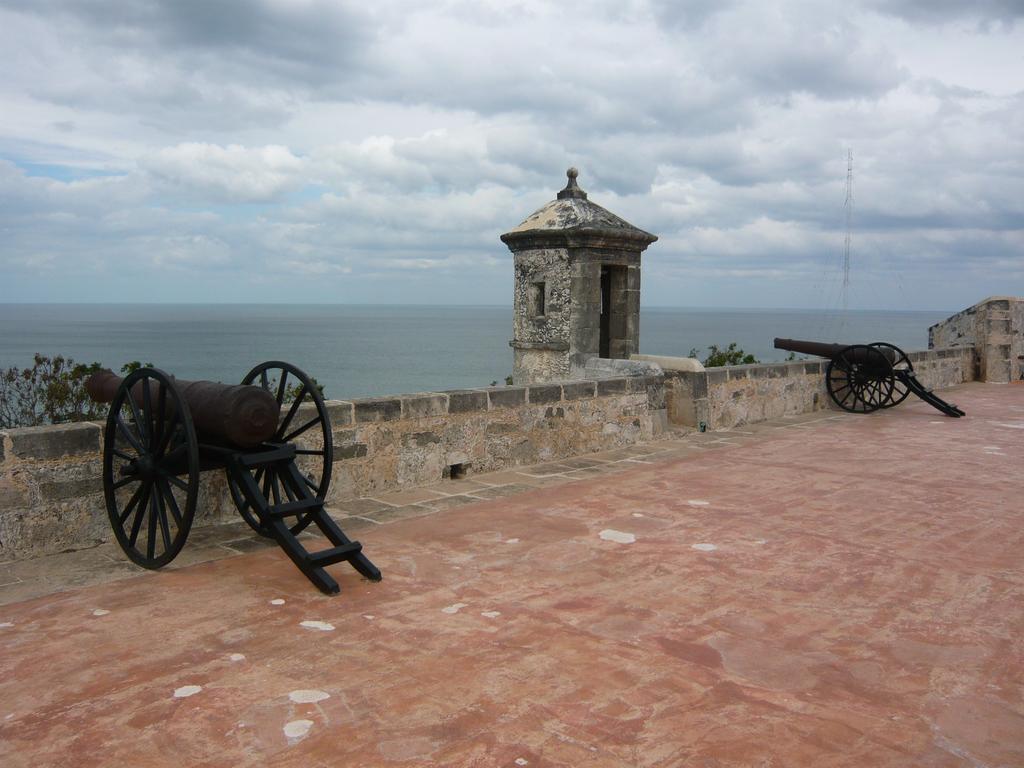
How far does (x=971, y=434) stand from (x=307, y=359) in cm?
6789

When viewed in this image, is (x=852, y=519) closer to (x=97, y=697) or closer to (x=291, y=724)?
(x=291, y=724)

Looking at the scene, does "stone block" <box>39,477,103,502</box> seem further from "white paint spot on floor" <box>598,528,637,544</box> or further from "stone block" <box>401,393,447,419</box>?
"white paint spot on floor" <box>598,528,637,544</box>

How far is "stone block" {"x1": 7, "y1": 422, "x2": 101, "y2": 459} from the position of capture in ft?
15.1

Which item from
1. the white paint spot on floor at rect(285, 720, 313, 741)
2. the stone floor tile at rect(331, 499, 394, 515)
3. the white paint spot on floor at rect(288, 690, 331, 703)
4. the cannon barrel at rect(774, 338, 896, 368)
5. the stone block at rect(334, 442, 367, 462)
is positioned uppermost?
the cannon barrel at rect(774, 338, 896, 368)

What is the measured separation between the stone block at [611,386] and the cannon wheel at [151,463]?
445 cm

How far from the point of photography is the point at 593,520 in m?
5.62

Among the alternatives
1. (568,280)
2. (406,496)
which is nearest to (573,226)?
(568,280)

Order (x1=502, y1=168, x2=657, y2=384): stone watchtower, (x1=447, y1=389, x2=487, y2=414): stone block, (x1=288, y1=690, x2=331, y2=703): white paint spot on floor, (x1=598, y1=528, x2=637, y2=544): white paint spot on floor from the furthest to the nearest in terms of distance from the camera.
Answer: (x1=502, y1=168, x2=657, y2=384): stone watchtower < (x1=447, y1=389, x2=487, y2=414): stone block < (x1=598, y1=528, x2=637, y2=544): white paint spot on floor < (x1=288, y1=690, x2=331, y2=703): white paint spot on floor

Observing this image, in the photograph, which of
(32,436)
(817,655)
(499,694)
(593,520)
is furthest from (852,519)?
(32,436)

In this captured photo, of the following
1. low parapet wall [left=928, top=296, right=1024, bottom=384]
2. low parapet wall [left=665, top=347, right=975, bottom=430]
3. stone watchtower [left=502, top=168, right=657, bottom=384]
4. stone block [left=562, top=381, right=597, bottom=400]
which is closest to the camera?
stone block [left=562, top=381, right=597, bottom=400]

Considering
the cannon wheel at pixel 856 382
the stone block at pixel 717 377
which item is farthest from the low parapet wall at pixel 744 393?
the cannon wheel at pixel 856 382

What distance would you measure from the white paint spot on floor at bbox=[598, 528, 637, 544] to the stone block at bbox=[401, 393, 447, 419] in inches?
76.0

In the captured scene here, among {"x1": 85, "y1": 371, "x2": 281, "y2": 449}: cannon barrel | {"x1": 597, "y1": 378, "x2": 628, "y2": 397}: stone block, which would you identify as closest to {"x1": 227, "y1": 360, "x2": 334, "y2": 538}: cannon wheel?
{"x1": 85, "y1": 371, "x2": 281, "y2": 449}: cannon barrel

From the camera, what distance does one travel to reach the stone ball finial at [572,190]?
11.1 metres
